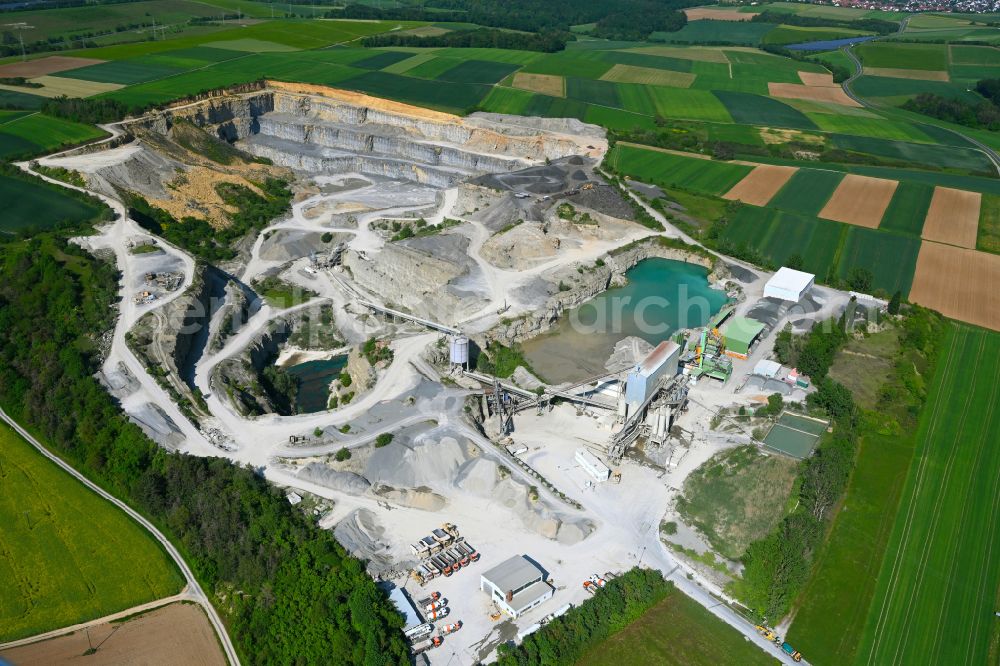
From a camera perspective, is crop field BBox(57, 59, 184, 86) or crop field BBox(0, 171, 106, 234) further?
crop field BBox(57, 59, 184, 86)

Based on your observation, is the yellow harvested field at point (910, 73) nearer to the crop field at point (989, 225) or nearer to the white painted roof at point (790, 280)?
the crop field at point (989, 225)

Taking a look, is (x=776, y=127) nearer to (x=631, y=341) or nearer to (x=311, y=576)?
(x=631, y=341)

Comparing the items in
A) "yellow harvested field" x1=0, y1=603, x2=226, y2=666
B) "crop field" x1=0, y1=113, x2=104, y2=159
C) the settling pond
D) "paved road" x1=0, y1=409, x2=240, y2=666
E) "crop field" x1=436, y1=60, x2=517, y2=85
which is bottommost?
"yellow harvested field" x1=0, y1=603, x2=226, y2=666

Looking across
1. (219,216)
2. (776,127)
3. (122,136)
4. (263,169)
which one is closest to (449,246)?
(219,216)

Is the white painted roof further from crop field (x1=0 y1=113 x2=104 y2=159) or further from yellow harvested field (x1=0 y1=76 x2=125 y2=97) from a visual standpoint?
yellow harvested field (x1=0 y1=76 x2=125 y2=97)

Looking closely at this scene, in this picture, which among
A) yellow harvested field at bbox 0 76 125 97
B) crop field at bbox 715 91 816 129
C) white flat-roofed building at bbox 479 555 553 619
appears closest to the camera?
white flat-roofed building at bbox 479 555 553 619

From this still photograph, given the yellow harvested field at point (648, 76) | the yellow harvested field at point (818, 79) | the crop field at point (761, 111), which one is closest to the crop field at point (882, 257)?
the crop field at point (761, 111)

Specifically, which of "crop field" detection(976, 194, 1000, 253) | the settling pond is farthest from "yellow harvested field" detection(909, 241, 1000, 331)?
the settling pond
